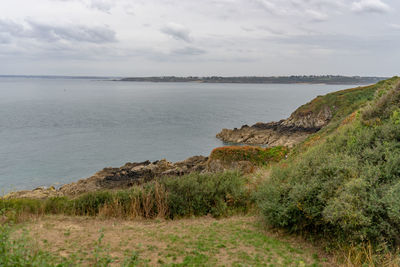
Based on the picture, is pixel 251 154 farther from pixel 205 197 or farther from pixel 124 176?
pixel 205 197

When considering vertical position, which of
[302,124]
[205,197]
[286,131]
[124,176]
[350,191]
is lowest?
[124,176]

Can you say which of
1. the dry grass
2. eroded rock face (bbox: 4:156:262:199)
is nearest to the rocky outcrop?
eroded rock face (bbox: 4:156:262:199)

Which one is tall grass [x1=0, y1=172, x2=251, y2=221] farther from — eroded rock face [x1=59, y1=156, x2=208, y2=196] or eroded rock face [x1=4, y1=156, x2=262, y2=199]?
eroded rock face [x1=59, y1=156, x2=208, y2=196]

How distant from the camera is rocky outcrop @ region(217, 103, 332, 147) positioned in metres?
43.7

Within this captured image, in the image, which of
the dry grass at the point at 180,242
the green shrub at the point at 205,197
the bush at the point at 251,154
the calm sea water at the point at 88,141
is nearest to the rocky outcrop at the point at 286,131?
the calm sea water at the point at 88,141

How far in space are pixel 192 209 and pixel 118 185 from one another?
13676 mm

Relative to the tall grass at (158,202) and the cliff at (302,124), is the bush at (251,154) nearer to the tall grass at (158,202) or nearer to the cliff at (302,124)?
the tall grass at (158,202)

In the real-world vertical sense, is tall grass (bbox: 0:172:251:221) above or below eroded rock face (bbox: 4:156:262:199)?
above

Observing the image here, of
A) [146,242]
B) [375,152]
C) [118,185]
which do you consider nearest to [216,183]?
[146,242]

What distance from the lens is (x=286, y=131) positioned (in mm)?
45469

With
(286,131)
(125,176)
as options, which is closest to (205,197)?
(125,176)

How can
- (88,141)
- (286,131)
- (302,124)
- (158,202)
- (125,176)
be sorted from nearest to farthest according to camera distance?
1. (158,202)
2. (125,176)
3. (88,141)
4. (286,131)
5. (302,124)

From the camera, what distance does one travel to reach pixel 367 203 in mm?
6727

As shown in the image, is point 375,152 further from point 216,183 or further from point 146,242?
point 146,242
